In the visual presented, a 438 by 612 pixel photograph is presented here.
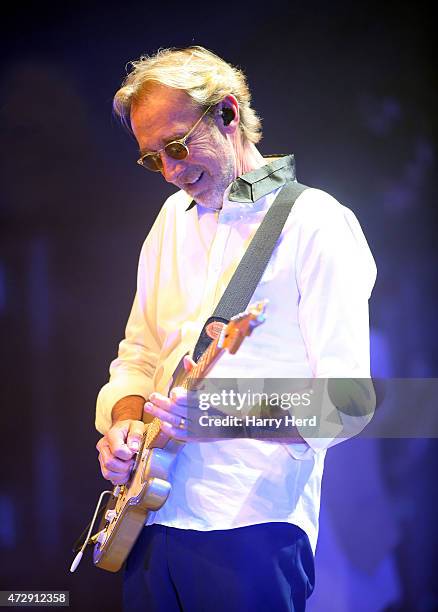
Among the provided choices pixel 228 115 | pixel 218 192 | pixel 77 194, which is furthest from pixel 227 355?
pixel 77 194

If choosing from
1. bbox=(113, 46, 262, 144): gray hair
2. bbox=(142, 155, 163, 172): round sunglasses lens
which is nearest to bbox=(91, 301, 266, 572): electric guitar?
bbox=(142, 155, 163, 172): round sunglasses lens

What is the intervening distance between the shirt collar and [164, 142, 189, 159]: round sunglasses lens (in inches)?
5.8

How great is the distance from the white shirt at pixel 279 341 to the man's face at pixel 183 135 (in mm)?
95

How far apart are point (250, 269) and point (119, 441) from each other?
0.54 meters

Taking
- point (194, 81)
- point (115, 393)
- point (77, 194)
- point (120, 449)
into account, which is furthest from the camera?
point (77, 194)

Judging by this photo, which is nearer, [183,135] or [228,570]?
[228,570]

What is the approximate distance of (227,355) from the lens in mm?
1798

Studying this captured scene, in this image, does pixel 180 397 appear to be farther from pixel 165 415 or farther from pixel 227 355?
pixel 227 355

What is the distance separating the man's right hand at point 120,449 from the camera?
1.88 meters

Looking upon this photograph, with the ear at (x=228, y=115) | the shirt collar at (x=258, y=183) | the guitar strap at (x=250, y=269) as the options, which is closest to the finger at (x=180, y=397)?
the guitar strap at (x=250, y=269)

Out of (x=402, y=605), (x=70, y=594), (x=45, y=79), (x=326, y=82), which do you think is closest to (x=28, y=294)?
(x=45, y=79)

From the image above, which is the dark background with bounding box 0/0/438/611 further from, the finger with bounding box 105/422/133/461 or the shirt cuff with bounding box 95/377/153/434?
the finger with bounding box 105/422/133/461

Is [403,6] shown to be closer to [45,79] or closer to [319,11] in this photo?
[319,11]

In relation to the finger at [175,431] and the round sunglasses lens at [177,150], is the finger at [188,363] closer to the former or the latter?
the finger at [175,431]
